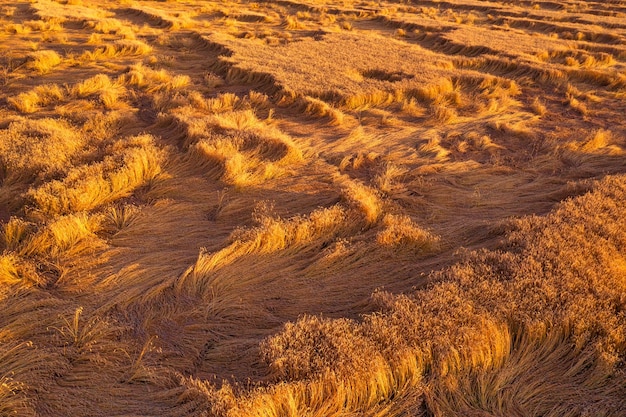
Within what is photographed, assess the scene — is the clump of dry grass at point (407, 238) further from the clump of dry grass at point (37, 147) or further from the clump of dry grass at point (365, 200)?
the clump of dry grass at point (37, 147)

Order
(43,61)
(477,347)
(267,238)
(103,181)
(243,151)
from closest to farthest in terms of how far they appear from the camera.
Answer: (477,347) → (267,238) → (103,181) → (243,151) → (43,61)

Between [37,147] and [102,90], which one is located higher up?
[102,90]

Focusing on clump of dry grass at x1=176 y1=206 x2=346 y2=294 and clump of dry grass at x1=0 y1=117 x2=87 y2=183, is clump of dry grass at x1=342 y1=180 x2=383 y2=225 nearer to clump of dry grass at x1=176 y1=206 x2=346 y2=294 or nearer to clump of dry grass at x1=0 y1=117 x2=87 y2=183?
clump of dry grass at x1=176 y1=206 x2=346 y2=294

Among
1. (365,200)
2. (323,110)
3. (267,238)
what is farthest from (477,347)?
(323,110)

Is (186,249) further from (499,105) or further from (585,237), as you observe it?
(499,105)

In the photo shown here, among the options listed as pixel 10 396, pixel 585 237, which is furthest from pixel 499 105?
pixel 10 396

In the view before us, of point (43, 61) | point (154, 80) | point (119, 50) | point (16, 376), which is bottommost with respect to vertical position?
point (16, 376)

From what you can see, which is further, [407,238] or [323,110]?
[323,110]

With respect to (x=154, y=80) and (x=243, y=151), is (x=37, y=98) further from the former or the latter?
(x=243, y=151)

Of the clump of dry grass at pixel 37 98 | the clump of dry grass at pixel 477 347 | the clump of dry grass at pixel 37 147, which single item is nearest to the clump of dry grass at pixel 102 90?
the clump of dry grass at pixel 37 98
